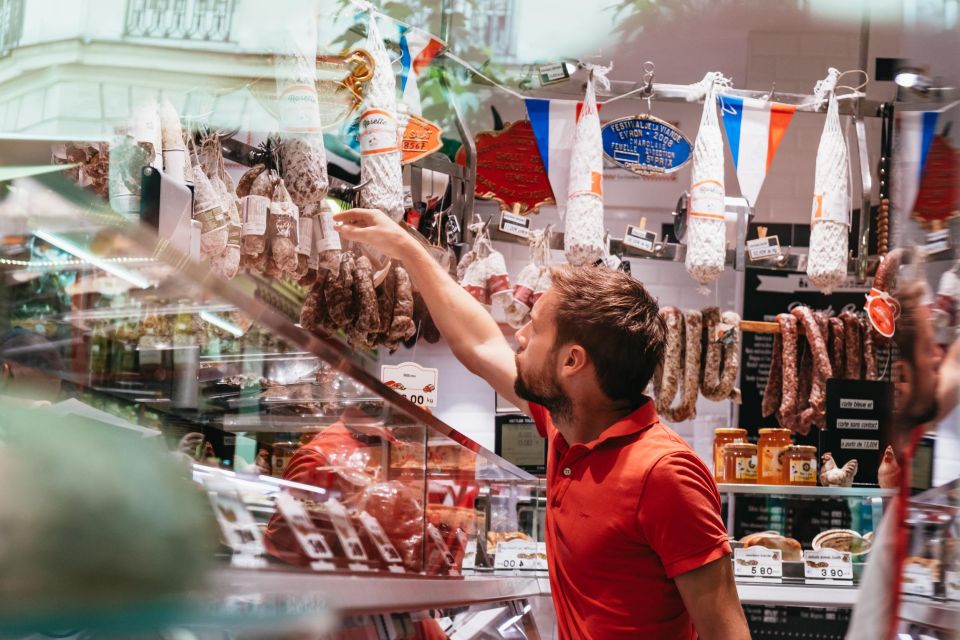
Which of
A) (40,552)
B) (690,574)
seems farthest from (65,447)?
(690,574)

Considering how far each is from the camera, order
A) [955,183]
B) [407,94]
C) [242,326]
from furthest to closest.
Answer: [407,94]
[242,326]
[955,183]

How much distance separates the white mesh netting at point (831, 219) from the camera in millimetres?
Answer: 4957

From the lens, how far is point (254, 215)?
313 centimetres

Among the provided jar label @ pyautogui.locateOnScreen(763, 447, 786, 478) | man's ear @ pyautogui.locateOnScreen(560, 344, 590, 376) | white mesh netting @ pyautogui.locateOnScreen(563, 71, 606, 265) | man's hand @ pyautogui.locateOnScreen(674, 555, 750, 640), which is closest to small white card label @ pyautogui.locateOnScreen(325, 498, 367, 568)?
man's hand @ pyautogui.locateOnScreen(674, 555, 750, 640)

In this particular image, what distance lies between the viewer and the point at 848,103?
17.7 ft

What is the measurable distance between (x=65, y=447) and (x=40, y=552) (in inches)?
2.5

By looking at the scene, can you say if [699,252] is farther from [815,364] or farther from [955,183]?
[955,183]

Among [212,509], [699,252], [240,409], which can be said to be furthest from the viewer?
[699,252]

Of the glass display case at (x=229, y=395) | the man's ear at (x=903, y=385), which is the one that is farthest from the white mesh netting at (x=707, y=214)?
the man's ear at (x=903, y=385)

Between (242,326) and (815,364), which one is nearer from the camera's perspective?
(242,326)

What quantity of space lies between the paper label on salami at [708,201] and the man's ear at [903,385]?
13.9 ft

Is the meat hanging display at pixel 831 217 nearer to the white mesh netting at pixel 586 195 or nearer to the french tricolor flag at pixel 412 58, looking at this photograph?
the white mesh netting at pixel 586 195

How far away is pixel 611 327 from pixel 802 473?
8.88 ft

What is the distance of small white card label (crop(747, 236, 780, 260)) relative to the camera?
526 centimetres
